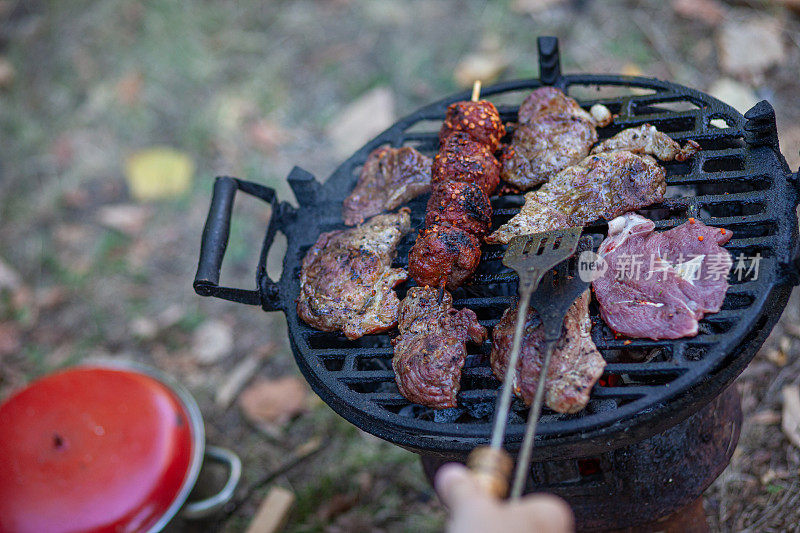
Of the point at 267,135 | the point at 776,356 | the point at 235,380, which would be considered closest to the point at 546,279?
the point at 776,356

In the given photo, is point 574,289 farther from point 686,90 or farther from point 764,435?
point 764,435

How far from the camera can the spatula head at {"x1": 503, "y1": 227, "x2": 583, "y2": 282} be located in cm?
211

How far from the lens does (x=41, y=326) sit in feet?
16.1

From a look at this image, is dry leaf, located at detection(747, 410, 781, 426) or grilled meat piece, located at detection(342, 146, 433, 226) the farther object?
dry leaf, located at detection(747, 410, 781, 426)

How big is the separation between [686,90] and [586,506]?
1.94 metres

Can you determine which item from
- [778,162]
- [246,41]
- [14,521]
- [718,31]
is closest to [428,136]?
[778,162]

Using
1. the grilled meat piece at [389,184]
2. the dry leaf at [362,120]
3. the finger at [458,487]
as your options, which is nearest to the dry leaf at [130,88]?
the dry leaf at [362,120]

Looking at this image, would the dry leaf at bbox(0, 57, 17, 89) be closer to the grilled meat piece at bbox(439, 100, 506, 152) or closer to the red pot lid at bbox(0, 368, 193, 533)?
the red pot lid at bbox(0, 368, 193, 533)

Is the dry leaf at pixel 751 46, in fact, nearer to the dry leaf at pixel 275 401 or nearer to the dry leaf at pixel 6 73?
the dry leaf at pixel 275 401

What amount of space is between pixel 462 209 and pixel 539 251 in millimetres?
436

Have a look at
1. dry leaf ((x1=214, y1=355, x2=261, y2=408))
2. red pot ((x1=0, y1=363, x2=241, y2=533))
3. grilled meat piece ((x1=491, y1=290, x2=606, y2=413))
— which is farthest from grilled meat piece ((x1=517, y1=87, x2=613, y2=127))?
dry leaf ((x1=214, y1=355, x2=261, y2=408))

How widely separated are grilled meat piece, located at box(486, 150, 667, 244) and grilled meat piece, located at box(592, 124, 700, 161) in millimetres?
67

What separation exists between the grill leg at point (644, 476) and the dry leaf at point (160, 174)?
396 cm

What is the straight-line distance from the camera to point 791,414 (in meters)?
3.51
